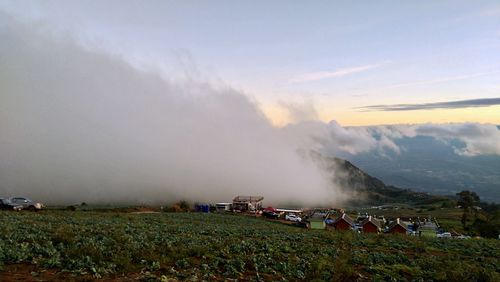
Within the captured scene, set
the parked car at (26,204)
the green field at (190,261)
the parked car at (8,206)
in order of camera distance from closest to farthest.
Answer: the green field at (190,261), the parked car at (8,206), the parked car at (26,204)

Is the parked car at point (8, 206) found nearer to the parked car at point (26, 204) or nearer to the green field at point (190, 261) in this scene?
the parked car at point (26, 204)

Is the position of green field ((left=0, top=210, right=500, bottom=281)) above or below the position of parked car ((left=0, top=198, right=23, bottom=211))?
below

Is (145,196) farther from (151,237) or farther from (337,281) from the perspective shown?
(337,281)

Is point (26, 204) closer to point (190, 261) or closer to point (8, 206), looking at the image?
point (8, 206)

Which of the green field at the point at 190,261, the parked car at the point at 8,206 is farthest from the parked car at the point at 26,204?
the green field at the point at 190,261

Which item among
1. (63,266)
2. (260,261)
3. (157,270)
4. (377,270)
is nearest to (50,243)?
(63,266)

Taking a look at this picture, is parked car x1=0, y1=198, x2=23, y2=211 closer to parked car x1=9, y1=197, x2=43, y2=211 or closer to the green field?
parked car x1=9, y1=197, x2=43, y2=211

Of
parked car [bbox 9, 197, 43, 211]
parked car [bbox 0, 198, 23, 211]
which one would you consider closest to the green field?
parked car [bbox 0, 198, 23, 211]

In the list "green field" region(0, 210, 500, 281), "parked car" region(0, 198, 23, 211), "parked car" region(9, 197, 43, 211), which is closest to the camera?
"green field" region(0, 210, 500, 281)

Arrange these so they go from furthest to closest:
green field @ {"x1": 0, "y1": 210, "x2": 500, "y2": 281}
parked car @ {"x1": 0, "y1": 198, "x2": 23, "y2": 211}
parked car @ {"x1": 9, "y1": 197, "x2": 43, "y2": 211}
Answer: parked car @ {"x1": 9, "y1": 197, "x2": 43, "y2": 211}, parked car @ {"x1": 0, "y1": 198, "x2": 23, "y2": 211}, green field @ {"x1": 0, "y1": 210, "x2": 500, "y2": 281}

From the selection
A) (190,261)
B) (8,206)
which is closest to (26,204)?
(8,206)

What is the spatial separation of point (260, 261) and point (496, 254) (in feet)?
74.3

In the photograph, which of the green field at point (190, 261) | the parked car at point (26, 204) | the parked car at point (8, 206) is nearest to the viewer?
the green field at point (190, 261)

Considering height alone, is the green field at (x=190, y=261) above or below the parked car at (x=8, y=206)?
below
